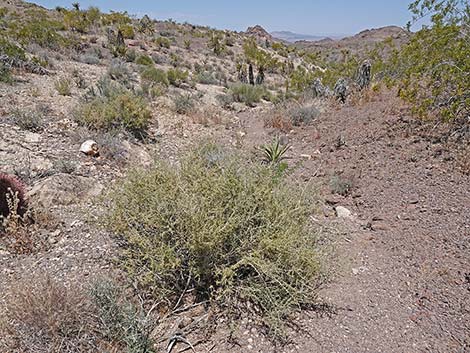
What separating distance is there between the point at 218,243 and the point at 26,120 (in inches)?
176

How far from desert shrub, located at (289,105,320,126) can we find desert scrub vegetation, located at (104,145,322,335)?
17.8ft

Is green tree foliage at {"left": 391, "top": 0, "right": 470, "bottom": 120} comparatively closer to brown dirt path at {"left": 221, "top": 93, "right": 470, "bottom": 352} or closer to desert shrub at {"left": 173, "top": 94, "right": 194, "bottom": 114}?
brown dirt path at {"left": 221, "top": 93, "right": 470, "bottom": 352}

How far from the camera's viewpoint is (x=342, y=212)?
461 centimetres

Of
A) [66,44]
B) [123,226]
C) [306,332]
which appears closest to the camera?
[306,332]

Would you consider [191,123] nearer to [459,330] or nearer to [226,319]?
[226,319]

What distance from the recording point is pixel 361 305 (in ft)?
9.71

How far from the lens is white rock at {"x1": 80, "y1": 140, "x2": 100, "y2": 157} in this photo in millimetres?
5055

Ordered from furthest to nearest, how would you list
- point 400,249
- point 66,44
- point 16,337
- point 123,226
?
point 66,44
point 400,249
point 123,226
point 16,337

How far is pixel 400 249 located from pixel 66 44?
13960 millimetres

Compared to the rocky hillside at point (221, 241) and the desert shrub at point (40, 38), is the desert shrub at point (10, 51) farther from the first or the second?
the desert shrub at point (40, 38)

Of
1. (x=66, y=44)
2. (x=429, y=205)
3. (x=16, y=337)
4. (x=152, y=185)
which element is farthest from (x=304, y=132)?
(x=66, y=44)

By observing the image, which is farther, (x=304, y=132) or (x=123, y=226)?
(x=304, y=132)

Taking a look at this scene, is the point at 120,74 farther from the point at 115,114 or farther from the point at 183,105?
the point at 115,114

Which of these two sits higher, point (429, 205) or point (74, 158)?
point (74, 158)
